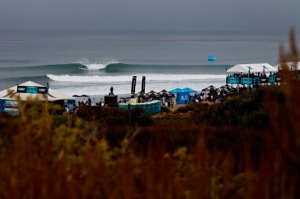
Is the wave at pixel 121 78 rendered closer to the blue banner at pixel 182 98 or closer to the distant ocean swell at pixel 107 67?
the distant ocean swell at pixel 107 67

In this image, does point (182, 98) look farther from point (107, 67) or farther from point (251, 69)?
point (107, 67)

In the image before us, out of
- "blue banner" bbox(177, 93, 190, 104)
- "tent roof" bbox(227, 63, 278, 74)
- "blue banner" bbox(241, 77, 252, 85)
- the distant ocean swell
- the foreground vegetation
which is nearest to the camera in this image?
the foreground vegetation

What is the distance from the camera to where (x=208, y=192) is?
3625mm

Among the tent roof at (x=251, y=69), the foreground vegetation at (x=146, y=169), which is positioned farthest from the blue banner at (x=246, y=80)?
the foreground vegetation at (x=146, y=169)

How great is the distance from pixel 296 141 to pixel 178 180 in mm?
782

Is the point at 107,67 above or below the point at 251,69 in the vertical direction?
above

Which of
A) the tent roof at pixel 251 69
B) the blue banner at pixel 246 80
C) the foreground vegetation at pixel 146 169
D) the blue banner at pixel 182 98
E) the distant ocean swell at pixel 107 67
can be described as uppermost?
the distant ocean swell at pixel 107 67

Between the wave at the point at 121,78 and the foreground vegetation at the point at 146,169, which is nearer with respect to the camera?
the foreground vegetation at the point at 146,169

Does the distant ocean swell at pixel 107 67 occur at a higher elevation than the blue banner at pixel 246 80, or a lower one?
higher

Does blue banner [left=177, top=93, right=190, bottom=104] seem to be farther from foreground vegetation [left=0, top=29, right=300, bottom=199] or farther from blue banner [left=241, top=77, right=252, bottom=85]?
foreground vegetation [left=0, top=29, right=300, bottom=199]

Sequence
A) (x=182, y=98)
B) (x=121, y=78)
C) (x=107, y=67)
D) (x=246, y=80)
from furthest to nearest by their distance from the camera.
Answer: (x=107, y=67), (x=121, y=78), (x=246, y=80), (x=182, y=98)

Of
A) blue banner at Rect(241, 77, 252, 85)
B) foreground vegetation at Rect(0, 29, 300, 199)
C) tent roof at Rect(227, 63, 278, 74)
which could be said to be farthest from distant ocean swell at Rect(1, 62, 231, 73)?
foreground vegetation at Rect(0, 29, 300, 199)

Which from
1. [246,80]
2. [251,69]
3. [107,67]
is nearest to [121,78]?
[107,67]

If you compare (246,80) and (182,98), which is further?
(246,80)
